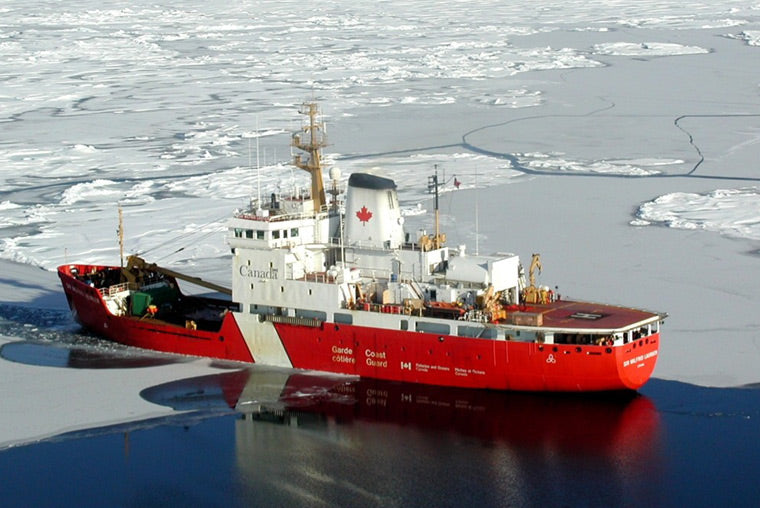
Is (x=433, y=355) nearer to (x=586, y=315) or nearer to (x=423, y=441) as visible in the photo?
(x=423, y=441)

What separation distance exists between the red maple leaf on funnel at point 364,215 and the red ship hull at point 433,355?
6.03ft

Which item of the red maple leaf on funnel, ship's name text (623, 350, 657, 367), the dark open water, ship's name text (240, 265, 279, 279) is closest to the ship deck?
ship's name text (623, 350, 657, 367)

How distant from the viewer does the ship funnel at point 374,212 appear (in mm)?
18797

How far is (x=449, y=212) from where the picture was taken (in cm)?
2750

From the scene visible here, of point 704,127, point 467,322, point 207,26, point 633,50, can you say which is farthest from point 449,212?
point 207,26

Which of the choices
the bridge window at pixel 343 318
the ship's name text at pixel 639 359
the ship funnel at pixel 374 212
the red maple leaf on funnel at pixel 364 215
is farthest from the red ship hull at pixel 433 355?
the red maple leaf on funnel at pixel 364 215

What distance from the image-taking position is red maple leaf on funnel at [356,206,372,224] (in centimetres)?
1886

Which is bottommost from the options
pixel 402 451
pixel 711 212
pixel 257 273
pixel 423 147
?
pixel 402 451

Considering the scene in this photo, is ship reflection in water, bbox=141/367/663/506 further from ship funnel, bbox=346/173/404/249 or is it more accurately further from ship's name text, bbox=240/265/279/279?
ship funnel, bbox=346/173/404/249

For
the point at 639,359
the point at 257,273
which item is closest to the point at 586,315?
the point at 639,359

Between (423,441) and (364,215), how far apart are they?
4543 millimetres

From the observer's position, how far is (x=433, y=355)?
17.6 m

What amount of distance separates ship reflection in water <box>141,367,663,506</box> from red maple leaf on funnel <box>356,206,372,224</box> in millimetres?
2582

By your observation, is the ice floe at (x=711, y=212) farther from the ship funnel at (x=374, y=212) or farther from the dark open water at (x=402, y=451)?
the dark open water at (x=402, y=451)
